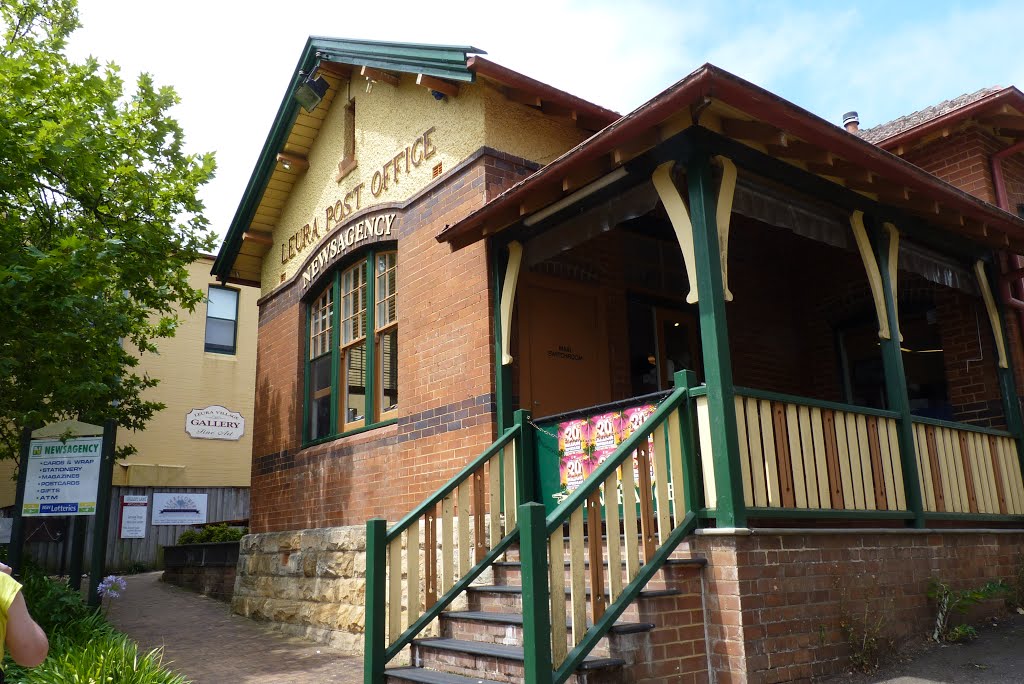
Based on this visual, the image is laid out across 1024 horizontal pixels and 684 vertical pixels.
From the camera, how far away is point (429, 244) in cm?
907

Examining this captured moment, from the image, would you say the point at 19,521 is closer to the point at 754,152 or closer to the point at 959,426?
the point at 754,152

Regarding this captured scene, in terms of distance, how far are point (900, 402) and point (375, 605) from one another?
461 centimetres

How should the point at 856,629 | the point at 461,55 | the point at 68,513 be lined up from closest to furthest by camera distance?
the point at 856,629 → the point at 461,55 → the point at 68,513

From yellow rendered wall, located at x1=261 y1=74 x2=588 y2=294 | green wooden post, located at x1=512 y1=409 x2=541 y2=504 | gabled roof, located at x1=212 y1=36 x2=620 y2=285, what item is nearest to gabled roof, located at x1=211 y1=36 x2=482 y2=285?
gabled roof, located at x1=212 y1=36 x2=620 y2=285

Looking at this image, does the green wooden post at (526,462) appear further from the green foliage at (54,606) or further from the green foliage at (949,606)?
the green foliage at (54,606)

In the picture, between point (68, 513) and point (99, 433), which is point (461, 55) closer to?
point (99, 433)

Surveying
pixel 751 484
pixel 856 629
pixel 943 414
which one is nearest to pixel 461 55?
pixel 751 484

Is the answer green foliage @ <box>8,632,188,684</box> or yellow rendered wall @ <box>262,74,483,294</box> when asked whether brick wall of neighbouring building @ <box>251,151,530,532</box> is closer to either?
yellow rendered wall @ <box>262,74,483,294</box>

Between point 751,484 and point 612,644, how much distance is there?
148cm

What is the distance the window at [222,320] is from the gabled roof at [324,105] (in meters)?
9.27

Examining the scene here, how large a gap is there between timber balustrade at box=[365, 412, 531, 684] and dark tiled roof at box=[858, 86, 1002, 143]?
633 cm

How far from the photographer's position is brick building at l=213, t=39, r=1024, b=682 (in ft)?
18.2

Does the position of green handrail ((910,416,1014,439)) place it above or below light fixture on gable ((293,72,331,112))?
below

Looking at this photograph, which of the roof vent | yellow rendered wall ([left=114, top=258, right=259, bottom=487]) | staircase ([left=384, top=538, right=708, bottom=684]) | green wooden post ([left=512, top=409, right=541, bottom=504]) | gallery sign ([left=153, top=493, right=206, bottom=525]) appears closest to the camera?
staircase ([left=384, top=538, right=708, bottom=684])
